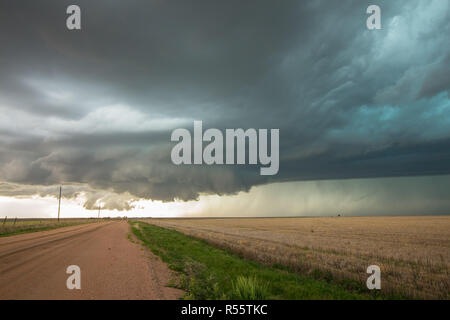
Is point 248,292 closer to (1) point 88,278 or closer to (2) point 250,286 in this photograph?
(2) point 250,286

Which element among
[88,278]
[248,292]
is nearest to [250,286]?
[248,292]

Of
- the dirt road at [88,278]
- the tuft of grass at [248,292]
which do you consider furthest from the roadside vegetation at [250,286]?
the dirt road at [88,278]

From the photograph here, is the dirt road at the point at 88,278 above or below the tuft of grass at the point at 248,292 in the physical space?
below

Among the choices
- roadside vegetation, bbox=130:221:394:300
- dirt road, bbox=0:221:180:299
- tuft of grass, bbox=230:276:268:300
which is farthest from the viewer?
dirt road, bbox=0:221:180:299

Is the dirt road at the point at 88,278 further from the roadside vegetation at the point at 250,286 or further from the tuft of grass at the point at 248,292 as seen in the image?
the tuft of grass at the point at 248,292

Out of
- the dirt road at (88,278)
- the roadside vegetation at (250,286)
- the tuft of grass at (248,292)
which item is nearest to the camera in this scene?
the tuft of grass at (248,292)

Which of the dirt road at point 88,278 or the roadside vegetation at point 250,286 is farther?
the dirt road at point 88,278

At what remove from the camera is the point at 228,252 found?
21531mm

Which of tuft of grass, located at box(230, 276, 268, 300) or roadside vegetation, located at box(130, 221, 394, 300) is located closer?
tuft of grass, located at box(230, 276, 268, 300)

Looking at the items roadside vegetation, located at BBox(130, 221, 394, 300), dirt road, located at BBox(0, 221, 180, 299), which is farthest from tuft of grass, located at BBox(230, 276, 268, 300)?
dirt road, located at BBox(0, 221, 180, 299)

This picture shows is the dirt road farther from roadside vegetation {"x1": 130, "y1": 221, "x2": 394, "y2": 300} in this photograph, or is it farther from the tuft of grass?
the tuft of grass

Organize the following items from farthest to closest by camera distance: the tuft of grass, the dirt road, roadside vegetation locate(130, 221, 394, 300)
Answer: the dirt road < roadside vegetation locate(130, 221, 394, 300) < the tuft of grass

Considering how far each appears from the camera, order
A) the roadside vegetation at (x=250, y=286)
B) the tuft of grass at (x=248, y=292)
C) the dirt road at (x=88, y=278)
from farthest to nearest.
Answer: the dirt road at (x=88, y=278)
the roadside vegetation at (x=250, y=286)
the tuft of grass at (x=248, y=292)
